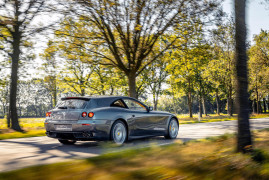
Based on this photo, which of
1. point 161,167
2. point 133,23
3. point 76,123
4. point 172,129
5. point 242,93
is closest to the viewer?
point 161,167

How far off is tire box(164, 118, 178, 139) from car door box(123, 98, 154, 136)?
962 mm

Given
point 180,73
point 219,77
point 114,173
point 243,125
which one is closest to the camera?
point 114,173

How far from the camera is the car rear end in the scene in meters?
7.16

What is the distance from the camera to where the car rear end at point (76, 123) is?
716 centimetres

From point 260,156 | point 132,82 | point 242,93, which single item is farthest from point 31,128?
point 260,156

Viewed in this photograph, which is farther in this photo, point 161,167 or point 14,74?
point 14,74

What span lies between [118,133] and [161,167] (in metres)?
4.12

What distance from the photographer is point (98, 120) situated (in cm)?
723

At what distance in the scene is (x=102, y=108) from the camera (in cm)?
751

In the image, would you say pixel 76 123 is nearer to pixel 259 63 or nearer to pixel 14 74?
pixel 14 74

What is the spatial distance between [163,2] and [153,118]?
6.13 metres

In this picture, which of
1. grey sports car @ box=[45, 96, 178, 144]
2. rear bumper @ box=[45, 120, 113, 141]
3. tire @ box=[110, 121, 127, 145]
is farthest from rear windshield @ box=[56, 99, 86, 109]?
tire @ box=[110, 121, 127, 145]

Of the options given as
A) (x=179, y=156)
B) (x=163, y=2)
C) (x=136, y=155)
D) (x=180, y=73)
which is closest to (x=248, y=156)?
(x=179, y=156)

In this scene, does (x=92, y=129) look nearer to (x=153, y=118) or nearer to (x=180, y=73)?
(x=153, y=118)
